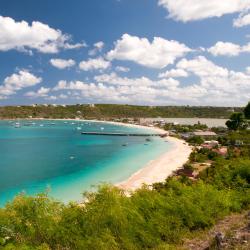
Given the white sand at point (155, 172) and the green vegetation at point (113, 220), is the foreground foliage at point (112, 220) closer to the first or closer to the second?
the green vegetation at point (113, 220)

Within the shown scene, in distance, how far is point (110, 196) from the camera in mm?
27125

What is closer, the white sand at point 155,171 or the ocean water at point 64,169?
the ocean water at point 64,169

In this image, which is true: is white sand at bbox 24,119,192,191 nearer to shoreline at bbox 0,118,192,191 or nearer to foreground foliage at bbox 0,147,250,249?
shoreline at bbox 0,118,192,191

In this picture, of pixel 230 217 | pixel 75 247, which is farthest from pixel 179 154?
pixel 75 247

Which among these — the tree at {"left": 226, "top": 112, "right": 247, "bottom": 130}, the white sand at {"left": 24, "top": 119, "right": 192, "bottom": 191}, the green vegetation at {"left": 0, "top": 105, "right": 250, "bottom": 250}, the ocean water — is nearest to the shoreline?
the white sand at {"left": 24, "top": 119, "right": 192, "bottom": 191}

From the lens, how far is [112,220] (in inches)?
937

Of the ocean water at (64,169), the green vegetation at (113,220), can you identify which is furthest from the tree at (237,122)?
the green vegetation at (113,220)

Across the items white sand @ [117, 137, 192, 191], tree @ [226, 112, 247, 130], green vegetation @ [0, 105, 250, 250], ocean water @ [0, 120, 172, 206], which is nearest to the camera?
green vegetation @ [0, 105, 250, 250]

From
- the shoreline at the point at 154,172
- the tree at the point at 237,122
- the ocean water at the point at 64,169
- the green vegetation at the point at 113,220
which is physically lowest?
the ocean water at the point at 64,169

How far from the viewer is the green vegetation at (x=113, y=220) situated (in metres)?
22.4

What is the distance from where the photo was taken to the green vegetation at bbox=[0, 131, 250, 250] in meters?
22.4

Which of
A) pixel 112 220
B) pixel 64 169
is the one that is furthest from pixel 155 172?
pixel 112 220

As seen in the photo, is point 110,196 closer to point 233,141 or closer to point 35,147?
point 233,141

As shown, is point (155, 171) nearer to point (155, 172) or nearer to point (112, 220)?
point (155, 172)
